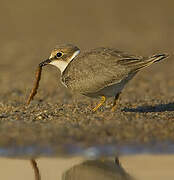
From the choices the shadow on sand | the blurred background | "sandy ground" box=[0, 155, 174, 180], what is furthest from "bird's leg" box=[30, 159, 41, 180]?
the blurred background

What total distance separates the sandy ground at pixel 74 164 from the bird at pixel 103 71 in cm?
203

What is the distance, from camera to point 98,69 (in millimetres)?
10812

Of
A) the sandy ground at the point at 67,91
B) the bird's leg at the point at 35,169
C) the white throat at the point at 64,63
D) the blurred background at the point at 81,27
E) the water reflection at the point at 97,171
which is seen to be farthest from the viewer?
the blurred background at the point at 81,27

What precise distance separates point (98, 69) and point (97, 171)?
2748 millimetres

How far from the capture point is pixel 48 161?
29.4 ft

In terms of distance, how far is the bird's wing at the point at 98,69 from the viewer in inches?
418

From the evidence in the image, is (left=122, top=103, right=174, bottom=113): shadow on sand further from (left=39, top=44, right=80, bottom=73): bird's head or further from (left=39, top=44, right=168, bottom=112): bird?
(left=39, top=44, right=80, bottom=73): bird's head

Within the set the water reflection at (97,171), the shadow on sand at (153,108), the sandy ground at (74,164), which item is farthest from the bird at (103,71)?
the water reflection at (97,171)

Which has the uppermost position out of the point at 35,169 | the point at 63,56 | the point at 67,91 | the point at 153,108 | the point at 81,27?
the point at 81,27

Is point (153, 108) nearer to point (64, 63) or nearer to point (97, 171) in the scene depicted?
point (64, 63)

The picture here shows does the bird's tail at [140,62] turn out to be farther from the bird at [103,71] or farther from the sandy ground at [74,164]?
the sandy ground at [74,164]

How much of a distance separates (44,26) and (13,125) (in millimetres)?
12581

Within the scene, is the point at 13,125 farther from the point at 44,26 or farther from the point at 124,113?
the point at 44,26

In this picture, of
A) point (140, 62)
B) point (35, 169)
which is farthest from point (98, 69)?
point (35, 169)
